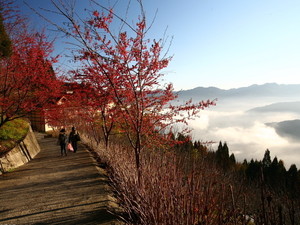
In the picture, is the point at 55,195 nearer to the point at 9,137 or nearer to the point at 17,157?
the point at 17,157

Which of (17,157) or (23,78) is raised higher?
(23,78)

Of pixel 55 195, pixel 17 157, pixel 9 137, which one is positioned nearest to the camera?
pixel 55 195

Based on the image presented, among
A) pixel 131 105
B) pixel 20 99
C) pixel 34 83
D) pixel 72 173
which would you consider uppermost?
pixel 34 83

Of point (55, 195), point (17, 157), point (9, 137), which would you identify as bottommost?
point (55, 195)

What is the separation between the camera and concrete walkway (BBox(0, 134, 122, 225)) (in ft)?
13.5

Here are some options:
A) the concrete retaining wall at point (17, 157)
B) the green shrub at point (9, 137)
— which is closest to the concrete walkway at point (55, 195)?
the concrete retaining wall at point (17, 157)

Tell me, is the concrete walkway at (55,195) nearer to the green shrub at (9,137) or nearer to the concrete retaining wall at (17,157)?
the concrete retaining wall at (17,157)

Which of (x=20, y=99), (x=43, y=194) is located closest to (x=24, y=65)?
(x=20, y=99)

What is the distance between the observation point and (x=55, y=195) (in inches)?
211

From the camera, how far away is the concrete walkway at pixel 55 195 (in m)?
4.10

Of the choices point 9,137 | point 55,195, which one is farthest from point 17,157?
point 55,195

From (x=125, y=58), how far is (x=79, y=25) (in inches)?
43.7

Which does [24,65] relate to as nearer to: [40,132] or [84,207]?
[84,207]

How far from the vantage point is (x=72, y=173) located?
749 centimetres
